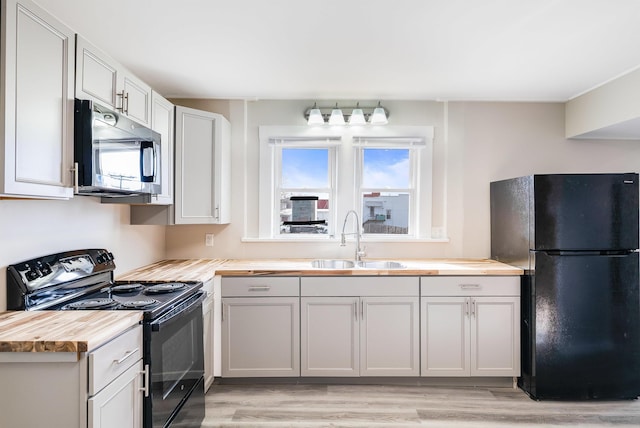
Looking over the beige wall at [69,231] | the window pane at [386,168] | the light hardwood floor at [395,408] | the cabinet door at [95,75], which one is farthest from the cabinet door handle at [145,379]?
the window pane at [386,168]

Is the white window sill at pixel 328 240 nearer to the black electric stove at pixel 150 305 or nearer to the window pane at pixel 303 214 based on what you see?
the window pane at pixel 303 214

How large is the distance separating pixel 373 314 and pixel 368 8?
6.55ft

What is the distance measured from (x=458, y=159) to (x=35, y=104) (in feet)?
10.0

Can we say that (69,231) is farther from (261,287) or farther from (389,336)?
(389,336)

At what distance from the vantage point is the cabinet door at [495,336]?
284 cm

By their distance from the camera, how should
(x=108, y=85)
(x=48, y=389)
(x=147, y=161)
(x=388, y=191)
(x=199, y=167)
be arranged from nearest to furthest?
(x=48, y=389), (x=108, y=85), (x=147, y=161), (x=199, y=167), (x=388, y=191)

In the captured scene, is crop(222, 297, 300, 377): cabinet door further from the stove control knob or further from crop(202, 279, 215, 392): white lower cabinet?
the stove control knob

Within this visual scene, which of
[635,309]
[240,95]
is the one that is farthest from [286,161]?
[635,309]

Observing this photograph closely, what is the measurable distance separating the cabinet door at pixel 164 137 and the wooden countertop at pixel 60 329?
991mm

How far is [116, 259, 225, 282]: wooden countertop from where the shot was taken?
2.55 meters

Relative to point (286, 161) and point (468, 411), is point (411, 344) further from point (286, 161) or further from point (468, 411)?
point (286, 161)

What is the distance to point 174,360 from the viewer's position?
2.00 metres

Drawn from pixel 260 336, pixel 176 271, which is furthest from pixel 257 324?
pixel 176 271

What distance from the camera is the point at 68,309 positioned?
183 centimetres
